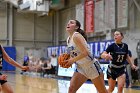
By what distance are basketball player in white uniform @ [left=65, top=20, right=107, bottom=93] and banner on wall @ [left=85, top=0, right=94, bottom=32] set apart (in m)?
17.6

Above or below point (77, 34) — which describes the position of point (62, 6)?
above

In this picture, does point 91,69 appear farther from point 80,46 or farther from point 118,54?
point 118,54

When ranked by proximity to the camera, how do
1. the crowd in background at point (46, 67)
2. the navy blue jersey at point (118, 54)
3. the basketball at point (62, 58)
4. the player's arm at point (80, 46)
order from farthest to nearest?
the crowd in background at point (46, 67), the navy blue jersey at point (118, 54), the basketball at point (62, 58), the player's arm at point (80, 46)

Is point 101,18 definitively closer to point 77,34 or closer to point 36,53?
point 36,53

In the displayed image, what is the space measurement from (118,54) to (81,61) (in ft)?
7.44

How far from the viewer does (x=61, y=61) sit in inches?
217

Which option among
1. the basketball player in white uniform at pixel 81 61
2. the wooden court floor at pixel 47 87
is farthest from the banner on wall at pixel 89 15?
the basketball player in white uniform at pixel 81 61

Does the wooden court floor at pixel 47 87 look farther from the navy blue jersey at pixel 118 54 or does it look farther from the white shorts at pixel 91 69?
the white shorts at pixel 91 69

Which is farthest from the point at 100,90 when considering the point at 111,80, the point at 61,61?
the point at 111,80

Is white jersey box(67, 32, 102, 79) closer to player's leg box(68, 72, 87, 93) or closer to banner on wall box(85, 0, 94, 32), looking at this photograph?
player's leg box(68, 72, 87, 93)

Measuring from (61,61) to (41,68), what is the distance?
19976 millimetres

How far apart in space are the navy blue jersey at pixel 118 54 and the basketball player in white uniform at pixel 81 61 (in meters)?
2.06

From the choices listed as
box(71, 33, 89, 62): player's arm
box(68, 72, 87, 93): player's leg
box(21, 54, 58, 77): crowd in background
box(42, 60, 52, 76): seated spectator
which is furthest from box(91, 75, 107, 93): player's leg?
box(42, 60, 52, 76): seated spectator

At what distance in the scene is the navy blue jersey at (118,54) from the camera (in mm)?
7699
